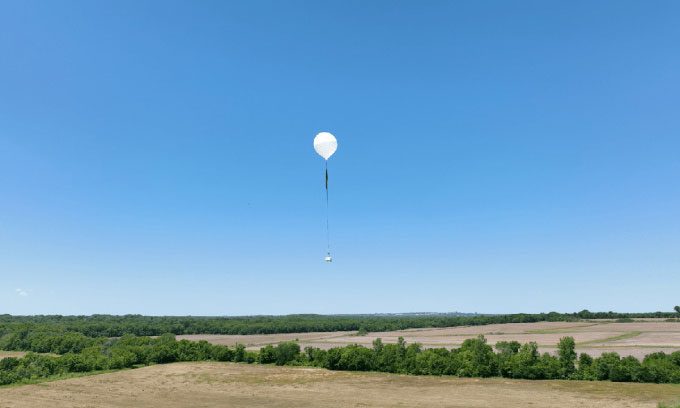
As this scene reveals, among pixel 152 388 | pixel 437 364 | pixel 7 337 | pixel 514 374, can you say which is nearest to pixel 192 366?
pixel 152 388

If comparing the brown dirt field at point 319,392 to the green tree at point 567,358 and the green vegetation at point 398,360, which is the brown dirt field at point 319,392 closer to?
the green tree at point 567,358

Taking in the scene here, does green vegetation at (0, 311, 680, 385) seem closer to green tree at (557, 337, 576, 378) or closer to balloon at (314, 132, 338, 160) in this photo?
green tree at (557, 337, 576, 378)

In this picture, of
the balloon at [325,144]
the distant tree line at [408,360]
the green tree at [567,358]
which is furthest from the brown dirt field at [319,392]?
the balloon at [325,144]

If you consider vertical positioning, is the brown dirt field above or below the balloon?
below

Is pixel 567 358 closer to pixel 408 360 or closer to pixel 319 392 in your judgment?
pixel 408 360

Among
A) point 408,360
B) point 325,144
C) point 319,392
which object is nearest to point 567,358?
point 408,360

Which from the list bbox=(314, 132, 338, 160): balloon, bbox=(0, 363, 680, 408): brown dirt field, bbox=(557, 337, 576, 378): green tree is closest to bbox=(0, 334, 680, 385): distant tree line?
bbox=(557, 337, 576, 378): green tree
